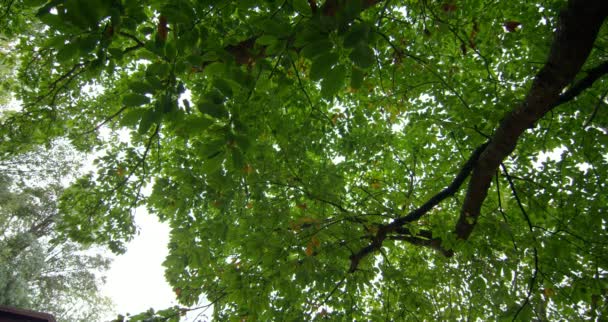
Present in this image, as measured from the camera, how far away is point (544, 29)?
3943mm

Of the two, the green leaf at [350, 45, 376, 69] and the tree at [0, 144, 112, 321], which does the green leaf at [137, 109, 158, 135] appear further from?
the tree at [0, 144, 112, 321]

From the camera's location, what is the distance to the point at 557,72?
7.24 ft

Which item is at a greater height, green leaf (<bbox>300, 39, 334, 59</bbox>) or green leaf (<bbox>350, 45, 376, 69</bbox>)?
green leaf (<bbox>300, 39, 334, 59</bbox>)

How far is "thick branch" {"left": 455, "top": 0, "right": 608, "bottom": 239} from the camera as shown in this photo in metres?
1.94

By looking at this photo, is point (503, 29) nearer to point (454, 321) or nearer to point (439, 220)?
point (439, 220)

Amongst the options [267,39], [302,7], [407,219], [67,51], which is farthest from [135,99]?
[407,219]

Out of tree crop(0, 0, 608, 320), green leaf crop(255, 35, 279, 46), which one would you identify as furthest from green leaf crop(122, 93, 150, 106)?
green leaf crop(255, 35, 279, 46)

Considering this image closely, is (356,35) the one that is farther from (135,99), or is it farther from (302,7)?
(135,99)

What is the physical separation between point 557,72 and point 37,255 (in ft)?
57.5

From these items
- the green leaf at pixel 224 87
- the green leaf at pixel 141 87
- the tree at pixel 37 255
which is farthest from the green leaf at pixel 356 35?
the tree at pixel 37 255

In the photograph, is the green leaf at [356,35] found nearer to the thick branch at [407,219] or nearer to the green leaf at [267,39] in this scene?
the green leaf at [267,39]

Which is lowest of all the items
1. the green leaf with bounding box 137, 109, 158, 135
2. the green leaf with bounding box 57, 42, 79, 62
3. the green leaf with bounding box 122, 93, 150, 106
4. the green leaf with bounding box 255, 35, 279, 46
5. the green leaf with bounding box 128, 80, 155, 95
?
the green leaf with bounding box 137, 109, 158, 135

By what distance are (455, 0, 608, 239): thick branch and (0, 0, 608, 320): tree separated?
0.01m

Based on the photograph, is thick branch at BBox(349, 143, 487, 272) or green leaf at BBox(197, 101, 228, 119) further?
thick branch at BBox(349, 143, 487, 272)
